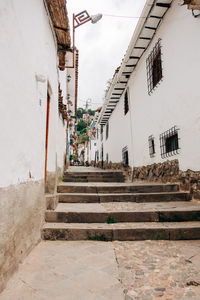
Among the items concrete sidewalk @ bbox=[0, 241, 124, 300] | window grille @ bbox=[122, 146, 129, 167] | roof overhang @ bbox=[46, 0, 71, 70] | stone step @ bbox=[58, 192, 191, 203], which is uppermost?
roof overhang @ bbox=[46, 0, 71, 70]

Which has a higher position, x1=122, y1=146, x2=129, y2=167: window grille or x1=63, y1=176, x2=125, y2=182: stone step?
x1=122, y1=146, x2=129, y2=167: window grille

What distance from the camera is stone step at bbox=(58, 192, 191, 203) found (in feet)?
13.8

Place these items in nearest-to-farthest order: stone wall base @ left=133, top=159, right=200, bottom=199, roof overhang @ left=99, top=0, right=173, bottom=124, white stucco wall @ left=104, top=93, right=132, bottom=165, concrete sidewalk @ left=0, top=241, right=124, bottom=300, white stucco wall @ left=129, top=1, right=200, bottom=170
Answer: concrete sidewalk @ left=0, top=241, right=124, bottom=300
white stucco wall @ left=129, top=1, right=200, bottom=170
stone wall base @ left=133, top=159, right=200, bottom=199
roof overhang @ left=99, top=0, right=173, bottom=124
white stucco wall @ left=104, top=93, right=132, bottom=165

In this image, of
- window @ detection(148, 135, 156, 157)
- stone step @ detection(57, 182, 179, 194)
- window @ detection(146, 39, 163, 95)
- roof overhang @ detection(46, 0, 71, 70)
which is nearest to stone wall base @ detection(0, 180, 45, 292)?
stone step @ detection(57, 182, 179, 194)

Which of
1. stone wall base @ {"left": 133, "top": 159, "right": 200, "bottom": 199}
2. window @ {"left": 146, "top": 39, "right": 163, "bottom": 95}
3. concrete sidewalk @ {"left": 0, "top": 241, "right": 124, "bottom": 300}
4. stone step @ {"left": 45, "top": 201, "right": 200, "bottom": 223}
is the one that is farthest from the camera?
window @ {"left": 146, "top": 39, "right": 163, "bottom": 95}

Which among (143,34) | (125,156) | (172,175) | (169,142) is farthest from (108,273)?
(125,156)

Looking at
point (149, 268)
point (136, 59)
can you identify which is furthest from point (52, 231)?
point (136, 59)

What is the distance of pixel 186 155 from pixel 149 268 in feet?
9.05

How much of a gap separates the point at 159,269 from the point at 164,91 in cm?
426

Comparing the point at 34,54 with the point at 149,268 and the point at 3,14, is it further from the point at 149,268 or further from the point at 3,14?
the point at 149,268

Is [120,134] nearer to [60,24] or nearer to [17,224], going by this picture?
[60,24]

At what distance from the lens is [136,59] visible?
23.0ft

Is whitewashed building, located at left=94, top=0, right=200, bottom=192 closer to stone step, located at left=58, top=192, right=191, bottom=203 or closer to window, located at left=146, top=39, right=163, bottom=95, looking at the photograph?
window, located at left=146, top=39, right=163, bottom=95

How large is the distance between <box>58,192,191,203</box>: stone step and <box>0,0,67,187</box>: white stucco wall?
131 centimetres
